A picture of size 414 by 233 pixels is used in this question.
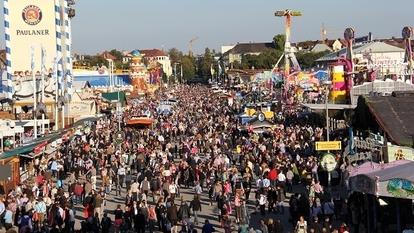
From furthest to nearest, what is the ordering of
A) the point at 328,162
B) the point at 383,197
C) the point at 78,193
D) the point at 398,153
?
1. the point at 78,193
2. the point at 328,162
3. the point at 398,153
4. the point at 383,197

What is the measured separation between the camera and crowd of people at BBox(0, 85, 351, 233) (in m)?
18.8

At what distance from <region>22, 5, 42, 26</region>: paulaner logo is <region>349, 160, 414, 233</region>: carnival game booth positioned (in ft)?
136

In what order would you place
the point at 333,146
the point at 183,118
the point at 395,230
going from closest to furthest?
1. the point at 395,230
2. the point at 333,146
3. the point at 183,118

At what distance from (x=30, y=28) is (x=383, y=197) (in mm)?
44131

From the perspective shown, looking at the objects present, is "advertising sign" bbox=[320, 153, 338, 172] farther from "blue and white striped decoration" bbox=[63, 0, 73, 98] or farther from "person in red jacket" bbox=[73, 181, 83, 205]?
"blue and white striped decoration" bbox=[63, 0, 73, 98]

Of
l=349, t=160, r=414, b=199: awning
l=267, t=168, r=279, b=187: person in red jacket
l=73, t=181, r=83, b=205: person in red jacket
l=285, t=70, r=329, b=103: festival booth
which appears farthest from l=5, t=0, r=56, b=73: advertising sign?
l=349, t=160, r=414, b=199: awning

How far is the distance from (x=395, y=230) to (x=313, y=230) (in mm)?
2090

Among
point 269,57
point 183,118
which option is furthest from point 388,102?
point 269,57

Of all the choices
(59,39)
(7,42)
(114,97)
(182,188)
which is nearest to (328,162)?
(182,188)

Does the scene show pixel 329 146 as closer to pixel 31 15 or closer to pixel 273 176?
pixel 273 176

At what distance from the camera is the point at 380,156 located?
70.2ft

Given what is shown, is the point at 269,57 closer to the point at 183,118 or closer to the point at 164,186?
Answer: the point at 183,118

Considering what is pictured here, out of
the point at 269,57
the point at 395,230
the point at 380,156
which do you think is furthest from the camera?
the point at 269,57

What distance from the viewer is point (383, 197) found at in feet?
51.5
